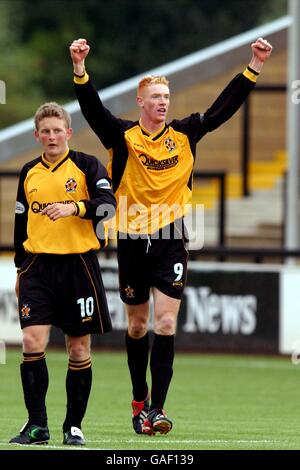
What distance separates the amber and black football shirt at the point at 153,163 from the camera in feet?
35.1

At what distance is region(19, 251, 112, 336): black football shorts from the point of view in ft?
31.6

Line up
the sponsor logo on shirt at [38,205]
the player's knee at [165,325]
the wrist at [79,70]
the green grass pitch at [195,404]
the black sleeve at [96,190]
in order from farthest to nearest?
the player's knee at [165,325]
the wrist at [79,70]
the green grass pitch at [195,404]
the sponsor logo on shirt at [38,205]
the black sleeve at [96,190]

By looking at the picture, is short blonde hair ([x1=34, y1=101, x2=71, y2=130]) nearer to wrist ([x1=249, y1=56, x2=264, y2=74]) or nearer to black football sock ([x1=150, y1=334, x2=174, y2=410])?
wrist ([x1=249, y1=56, x2=264, y2=74])

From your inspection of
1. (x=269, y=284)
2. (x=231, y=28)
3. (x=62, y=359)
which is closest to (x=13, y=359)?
(x=62, y=359)

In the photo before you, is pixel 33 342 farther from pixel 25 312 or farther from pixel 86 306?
pixel 86 306

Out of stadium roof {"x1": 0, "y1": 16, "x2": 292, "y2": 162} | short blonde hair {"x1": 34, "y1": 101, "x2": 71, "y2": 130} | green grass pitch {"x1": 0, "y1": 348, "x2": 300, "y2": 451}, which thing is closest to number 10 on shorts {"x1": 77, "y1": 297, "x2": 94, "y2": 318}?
green grass pitch {"x1": 0, "y1": 348, "x2": 300, "y2": 451}

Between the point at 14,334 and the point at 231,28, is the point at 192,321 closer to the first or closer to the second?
the point at 14,334

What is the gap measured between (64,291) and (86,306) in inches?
6.7

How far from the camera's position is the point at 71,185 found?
9703 mm

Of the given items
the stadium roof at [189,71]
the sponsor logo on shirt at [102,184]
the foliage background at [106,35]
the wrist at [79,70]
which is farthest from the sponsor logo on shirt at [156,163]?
the foliage background at [106,35]

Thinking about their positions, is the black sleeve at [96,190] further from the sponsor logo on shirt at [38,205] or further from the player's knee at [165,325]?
the player's knee at [165,325]

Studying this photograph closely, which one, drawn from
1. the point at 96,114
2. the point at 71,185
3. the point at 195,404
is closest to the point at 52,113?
the point at 71,185
